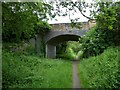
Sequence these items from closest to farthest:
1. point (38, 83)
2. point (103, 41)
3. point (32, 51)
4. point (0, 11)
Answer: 1. point (0, 11)
2. point (38, 83)
3. point (103, 41)
4. point (32, 51)

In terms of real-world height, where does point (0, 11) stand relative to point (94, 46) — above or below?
above

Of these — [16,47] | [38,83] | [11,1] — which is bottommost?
[38,83]

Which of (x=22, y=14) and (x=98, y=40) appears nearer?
(x=22, y=14)

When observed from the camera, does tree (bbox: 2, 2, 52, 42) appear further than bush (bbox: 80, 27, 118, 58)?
No

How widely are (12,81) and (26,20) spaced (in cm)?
200

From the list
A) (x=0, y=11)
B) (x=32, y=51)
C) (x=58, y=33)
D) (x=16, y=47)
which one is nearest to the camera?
(x=0, y=11)

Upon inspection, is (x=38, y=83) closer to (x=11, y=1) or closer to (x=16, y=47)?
(x=11, y=1)

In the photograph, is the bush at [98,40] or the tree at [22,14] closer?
the tree at [22,14]

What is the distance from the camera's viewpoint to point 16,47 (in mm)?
14867

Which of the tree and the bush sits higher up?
the tree

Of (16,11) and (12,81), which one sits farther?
(12,81)

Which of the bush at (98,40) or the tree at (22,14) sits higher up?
the tree at (22,14)

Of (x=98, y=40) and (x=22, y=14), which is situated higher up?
(x=22, y=14)

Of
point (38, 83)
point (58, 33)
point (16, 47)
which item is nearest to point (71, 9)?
point (38, 83)
